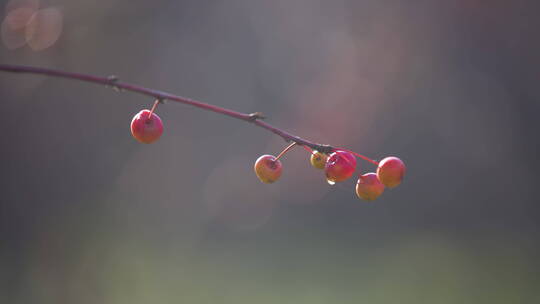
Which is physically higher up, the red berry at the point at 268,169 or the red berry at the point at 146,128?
the red berry at the point at 146,128

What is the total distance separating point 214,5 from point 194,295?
4569mm

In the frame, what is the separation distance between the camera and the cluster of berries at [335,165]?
1273 mm

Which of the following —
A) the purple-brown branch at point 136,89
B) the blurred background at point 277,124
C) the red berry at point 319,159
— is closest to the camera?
the purple-brown branch at point 136,89

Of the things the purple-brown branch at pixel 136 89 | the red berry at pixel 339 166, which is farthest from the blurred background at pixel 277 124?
the purple-brown branch at pixel 136 89

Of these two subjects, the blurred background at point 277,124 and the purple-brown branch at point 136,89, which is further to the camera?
the blurred background at point 277,124

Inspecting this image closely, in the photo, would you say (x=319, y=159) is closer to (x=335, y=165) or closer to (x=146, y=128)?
(x=335, y=165)

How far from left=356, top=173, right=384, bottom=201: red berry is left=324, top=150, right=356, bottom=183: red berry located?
0.11 metres

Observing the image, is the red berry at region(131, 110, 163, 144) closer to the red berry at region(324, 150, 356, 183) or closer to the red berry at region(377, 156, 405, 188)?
the red berry at region(324, 150, 356, 183)

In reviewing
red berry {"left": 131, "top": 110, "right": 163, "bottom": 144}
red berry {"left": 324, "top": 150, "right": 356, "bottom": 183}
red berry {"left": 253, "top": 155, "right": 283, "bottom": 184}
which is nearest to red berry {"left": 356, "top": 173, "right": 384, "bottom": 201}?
red berry {"left": 324, "top": 150, "right": 356, "bottom": 183}

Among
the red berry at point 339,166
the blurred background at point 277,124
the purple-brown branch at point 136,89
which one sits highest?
the blurred background at point 277,124

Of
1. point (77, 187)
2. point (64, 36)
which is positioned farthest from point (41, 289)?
point (64, 36)

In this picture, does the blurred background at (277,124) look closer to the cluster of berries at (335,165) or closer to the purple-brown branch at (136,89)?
the cluster of berries at (335,165)

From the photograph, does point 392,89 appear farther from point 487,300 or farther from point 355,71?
point 487,300

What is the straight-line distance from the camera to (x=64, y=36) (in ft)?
21.4
